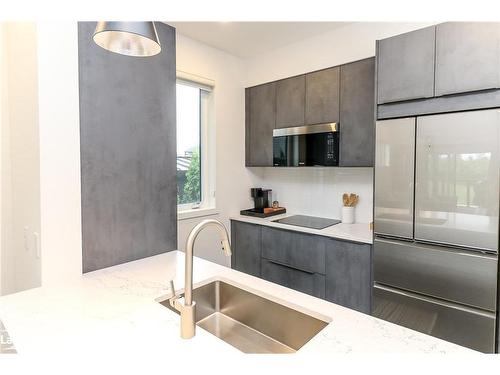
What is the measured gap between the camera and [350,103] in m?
2.46

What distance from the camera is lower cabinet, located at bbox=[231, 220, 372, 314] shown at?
2197 millimetres

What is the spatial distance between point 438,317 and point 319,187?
1564 mm

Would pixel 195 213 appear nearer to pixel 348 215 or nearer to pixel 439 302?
pixel 348 215

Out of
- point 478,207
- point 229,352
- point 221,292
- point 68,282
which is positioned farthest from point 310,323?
point 478,207

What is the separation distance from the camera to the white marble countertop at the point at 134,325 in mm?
829

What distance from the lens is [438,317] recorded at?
5.90 ft

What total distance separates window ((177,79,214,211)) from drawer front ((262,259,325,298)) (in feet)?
2.88

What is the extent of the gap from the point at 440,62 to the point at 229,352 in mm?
1947

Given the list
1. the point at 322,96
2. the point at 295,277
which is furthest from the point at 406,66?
the point at 295,277

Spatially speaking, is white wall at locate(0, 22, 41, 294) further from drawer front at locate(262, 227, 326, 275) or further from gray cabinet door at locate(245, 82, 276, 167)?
gray cabinet door at locate(245, 82, 276, 167)

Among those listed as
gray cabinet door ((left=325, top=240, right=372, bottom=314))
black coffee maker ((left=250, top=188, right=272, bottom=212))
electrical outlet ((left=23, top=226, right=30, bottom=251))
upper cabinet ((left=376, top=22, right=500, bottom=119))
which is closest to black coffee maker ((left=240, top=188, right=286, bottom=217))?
black coffee maker ((left=250, top=188, right=272, bottom=212))

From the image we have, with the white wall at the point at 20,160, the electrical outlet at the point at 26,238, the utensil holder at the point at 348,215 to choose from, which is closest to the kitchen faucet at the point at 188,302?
the white wall at the point at 20,160

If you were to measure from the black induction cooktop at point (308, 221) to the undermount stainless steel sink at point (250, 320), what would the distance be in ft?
4.45

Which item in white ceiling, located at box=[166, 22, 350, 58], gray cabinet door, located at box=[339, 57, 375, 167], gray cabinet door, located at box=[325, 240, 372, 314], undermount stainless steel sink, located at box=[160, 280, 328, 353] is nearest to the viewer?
undermount stainless steel sink, located at box=[160, 280, 328, 353]
